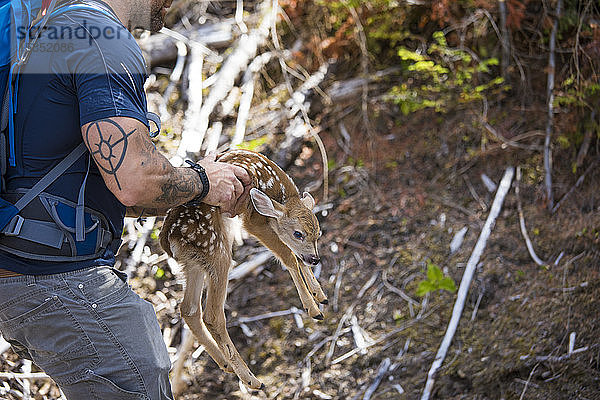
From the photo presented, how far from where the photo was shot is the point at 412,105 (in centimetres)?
655

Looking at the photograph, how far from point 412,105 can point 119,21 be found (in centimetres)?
458

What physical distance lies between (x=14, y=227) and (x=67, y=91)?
569mm

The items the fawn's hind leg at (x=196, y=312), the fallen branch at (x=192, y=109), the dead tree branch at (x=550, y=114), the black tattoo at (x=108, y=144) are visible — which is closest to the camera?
the black tattoo at (x=108, y=144)

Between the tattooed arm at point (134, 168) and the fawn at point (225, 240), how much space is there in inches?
28.9

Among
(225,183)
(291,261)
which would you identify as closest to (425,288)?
(291,261)

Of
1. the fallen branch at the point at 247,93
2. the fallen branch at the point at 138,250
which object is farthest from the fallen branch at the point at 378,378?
the fallen branch at the point at 247,93

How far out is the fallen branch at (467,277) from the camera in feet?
14.8

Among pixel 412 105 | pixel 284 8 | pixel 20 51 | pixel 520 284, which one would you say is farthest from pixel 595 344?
pixel 284 8

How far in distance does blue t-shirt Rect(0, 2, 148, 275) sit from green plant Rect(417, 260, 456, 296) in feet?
11.4

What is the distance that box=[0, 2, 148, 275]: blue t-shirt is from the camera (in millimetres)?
2271

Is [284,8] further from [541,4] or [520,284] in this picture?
[520,284]

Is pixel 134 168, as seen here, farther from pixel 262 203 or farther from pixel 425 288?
pixel 425 288

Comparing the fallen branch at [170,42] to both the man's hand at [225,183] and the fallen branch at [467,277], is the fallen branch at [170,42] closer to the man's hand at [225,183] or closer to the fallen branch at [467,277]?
the fallen branch at [467,277]

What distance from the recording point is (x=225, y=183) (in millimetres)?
2896
